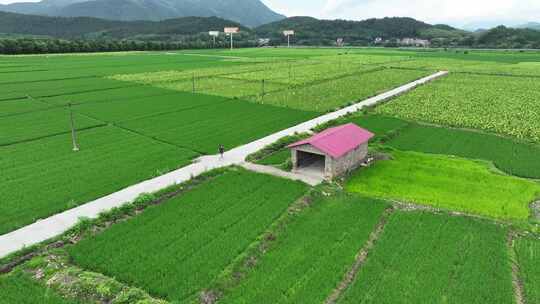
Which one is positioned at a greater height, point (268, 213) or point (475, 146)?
point (475, 146)

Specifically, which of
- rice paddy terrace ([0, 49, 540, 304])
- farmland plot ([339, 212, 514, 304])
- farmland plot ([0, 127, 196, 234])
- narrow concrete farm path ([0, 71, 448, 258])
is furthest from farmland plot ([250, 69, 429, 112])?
farmland plot ([339, 212, 514, 304])

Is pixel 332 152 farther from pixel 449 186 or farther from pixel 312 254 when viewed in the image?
pixel 312 254

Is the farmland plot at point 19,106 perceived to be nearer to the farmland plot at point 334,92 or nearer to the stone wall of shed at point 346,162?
the farmland plot at point 334,92

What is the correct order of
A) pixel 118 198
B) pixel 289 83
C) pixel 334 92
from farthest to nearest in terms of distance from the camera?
pixel 289 83
pixel 334 92
pixel 118 198

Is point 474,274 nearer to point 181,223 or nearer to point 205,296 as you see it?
point 205,296

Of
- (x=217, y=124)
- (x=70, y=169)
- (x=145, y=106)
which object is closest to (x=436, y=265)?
(x=70, y=169)

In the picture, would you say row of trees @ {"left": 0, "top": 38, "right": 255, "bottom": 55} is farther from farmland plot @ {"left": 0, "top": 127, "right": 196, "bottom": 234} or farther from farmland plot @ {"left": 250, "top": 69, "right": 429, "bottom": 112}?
farmland plot @ {"left": 0, "top": 127, "right": 196, "bottom": 234}

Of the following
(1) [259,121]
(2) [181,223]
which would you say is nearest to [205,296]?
(2) [181,223]
